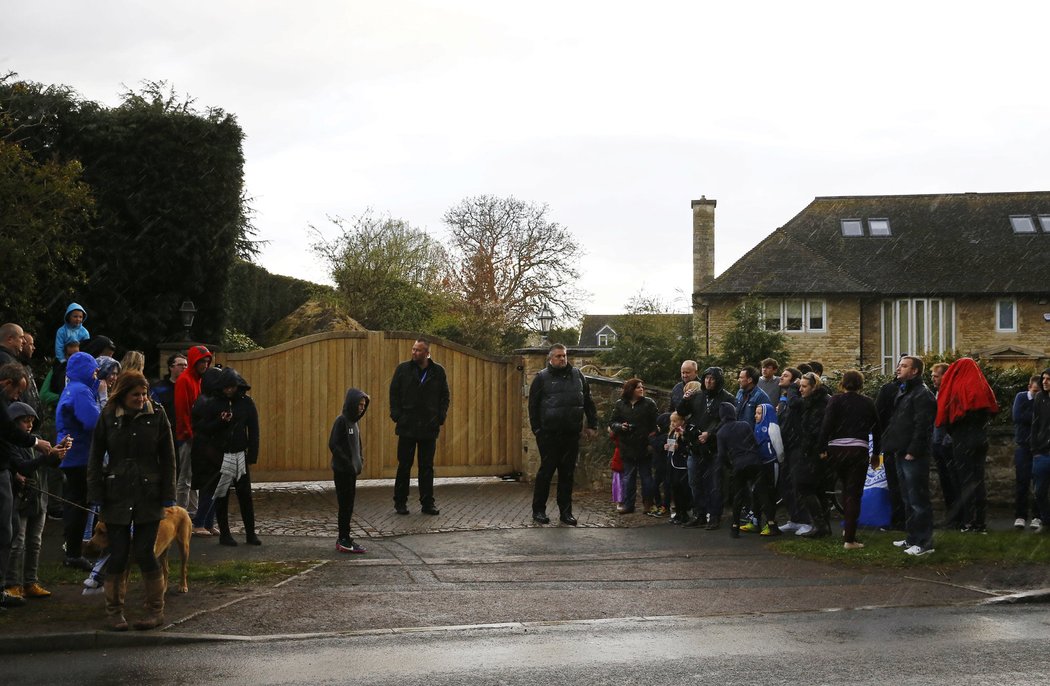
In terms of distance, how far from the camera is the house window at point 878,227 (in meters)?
46.8

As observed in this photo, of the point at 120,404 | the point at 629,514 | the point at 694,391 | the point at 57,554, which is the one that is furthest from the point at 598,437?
the point at 120,404

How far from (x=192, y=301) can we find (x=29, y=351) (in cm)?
911

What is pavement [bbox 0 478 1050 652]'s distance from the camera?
765cm

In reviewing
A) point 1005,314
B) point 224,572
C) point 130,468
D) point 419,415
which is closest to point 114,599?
point 130,468

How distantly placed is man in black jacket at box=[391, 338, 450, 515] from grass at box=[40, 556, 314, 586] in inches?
129

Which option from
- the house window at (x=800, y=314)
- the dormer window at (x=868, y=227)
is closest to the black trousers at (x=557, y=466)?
the house window at (x=800, y=314)

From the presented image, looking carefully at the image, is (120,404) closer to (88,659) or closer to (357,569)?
(88,659)

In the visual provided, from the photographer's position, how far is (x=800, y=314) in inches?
1694

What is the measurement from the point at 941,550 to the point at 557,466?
14.2ft

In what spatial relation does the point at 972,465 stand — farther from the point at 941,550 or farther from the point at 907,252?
the point at 907,252

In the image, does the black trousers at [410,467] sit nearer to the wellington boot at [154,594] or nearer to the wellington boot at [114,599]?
the wellington boot at [154,594]

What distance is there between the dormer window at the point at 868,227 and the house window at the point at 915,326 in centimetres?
446

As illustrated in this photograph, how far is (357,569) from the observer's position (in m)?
9.64

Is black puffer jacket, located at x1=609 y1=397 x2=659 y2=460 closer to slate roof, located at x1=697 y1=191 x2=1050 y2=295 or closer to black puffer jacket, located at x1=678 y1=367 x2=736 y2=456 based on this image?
black puffer jacket, located at x1=678 y1=367 x2=736 y2=456
